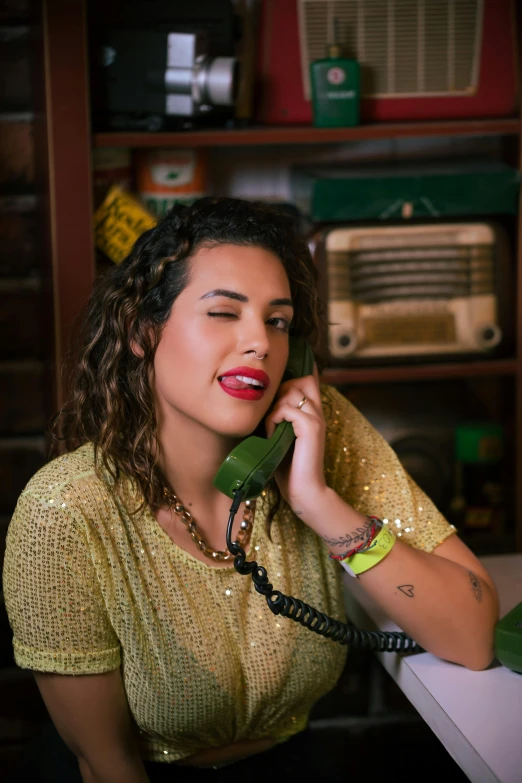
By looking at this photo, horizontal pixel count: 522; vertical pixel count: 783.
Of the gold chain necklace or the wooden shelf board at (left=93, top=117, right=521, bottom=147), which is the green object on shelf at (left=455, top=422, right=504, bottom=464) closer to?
the wooden shelf board at (left=93, top=117, right=521, bottom=147)

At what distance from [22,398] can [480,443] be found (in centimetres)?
Result: 119

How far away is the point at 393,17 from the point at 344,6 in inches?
4.8

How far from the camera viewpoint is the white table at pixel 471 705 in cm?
89

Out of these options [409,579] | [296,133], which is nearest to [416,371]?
[296,133]

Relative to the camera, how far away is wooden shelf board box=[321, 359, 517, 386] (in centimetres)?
209

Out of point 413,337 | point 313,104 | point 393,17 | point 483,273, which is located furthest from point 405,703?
point 393,17

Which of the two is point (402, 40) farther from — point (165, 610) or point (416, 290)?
point (165, 610)

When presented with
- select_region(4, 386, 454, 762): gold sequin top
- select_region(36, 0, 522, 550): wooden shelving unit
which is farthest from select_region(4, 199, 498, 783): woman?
select_region(36, 0, 522, 550): wooden shelving unit

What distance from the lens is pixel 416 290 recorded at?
209 centimetres

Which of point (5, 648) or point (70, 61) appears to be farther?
point (5, 648)

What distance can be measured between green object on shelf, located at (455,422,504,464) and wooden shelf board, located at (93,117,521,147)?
734 millimetres

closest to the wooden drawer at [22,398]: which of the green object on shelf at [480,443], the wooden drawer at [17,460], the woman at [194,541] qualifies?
the wooden drawer at [17,460]

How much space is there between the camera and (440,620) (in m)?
1.11

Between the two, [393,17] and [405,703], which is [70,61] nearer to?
[393,17]
